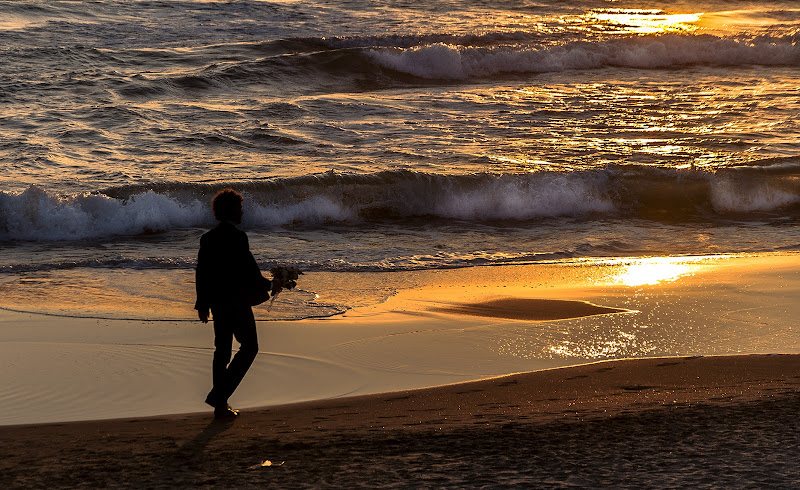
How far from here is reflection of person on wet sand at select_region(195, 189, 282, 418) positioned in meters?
5.32

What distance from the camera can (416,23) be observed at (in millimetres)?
29297

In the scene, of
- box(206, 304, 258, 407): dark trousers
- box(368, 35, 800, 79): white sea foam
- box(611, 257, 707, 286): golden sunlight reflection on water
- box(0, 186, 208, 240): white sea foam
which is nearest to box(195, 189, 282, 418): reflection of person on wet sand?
box(206, 304, 258, 407): dark trousers

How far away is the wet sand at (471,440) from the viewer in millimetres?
4477

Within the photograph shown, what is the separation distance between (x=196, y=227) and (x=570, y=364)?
24.0ft

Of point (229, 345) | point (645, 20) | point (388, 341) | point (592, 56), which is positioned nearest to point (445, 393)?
point (388, 341)

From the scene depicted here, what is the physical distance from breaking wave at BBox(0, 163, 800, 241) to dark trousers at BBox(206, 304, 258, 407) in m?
7.33

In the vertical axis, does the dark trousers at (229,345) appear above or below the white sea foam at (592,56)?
below

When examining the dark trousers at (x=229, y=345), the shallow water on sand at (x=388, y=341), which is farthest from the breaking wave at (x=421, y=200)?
the dark trousers at (x=229, y=345)

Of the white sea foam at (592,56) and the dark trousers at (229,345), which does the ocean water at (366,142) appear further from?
the dark trousers at (229,345)

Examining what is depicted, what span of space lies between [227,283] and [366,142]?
11.5 m

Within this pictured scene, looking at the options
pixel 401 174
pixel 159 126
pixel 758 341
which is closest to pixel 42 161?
pixel 159 126

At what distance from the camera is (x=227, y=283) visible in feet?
17.5

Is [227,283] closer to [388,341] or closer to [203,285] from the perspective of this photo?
[203,285]

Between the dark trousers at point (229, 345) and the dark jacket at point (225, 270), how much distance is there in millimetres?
75
